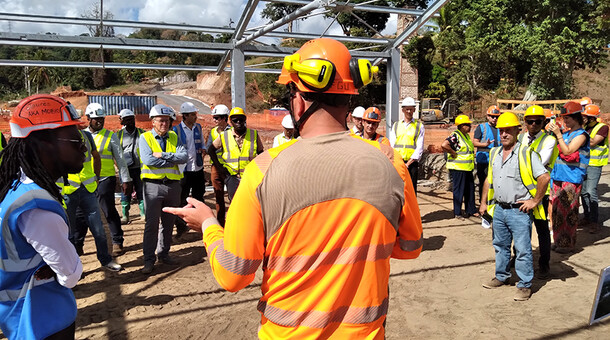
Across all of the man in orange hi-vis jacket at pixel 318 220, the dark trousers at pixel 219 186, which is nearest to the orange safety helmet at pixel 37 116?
the man in orange hi-vis jacket at pixel 318 220

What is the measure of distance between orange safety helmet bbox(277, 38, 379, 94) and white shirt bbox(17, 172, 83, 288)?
1.18m

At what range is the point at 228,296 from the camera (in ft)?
15.1

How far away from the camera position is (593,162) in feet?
22.5

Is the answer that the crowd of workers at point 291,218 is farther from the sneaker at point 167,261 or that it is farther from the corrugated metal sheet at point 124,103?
the corrugated metal sheet at point 124,103

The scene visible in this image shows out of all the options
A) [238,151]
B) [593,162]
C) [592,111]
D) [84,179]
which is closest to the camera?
[84,179]

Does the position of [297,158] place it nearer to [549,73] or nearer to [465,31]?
[549,73]

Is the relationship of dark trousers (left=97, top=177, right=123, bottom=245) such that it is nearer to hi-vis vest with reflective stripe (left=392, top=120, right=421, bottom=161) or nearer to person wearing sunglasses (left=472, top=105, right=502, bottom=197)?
hi-vis vest with reflective stripe (left=392, top=120, right=421, bottom=161)

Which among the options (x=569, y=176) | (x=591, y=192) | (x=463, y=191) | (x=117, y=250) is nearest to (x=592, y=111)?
(x=569, y=176)

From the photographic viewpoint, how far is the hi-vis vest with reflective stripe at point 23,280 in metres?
1.83

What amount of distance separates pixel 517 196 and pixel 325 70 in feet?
12.3

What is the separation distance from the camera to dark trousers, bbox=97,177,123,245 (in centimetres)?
587

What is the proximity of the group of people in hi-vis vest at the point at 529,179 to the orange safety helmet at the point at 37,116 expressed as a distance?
13.3 ft

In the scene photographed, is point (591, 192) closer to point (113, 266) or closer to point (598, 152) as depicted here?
point (598, 152)

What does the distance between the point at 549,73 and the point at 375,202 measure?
91.3ft
